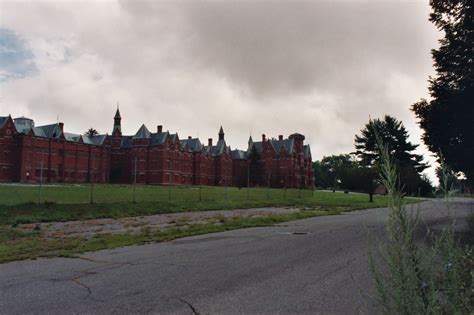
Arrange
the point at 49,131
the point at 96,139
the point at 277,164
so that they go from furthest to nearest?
1. the point at 277,164
2. the point at 96,139
3. the point at 49,131

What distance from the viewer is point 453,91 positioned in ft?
44.5

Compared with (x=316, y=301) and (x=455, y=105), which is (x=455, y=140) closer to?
(x=455, y=105)

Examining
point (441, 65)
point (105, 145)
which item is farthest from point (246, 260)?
point (105, 145)

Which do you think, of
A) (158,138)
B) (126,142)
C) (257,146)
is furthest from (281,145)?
(126,142)

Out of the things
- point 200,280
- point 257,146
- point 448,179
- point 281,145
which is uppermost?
point 257,146

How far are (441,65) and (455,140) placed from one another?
291 cm

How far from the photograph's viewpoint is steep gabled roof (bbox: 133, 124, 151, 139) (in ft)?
293

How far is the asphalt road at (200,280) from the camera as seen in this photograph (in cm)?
599

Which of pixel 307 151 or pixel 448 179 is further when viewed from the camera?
pixel 307 151

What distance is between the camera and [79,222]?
64.2 feet

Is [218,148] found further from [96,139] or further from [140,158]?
[96,139]

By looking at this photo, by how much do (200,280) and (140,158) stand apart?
270 ft

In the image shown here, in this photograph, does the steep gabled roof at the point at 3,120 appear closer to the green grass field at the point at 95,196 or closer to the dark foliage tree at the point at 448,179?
the green grass field at the point at 95,196

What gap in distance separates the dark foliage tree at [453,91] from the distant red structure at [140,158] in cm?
4134
